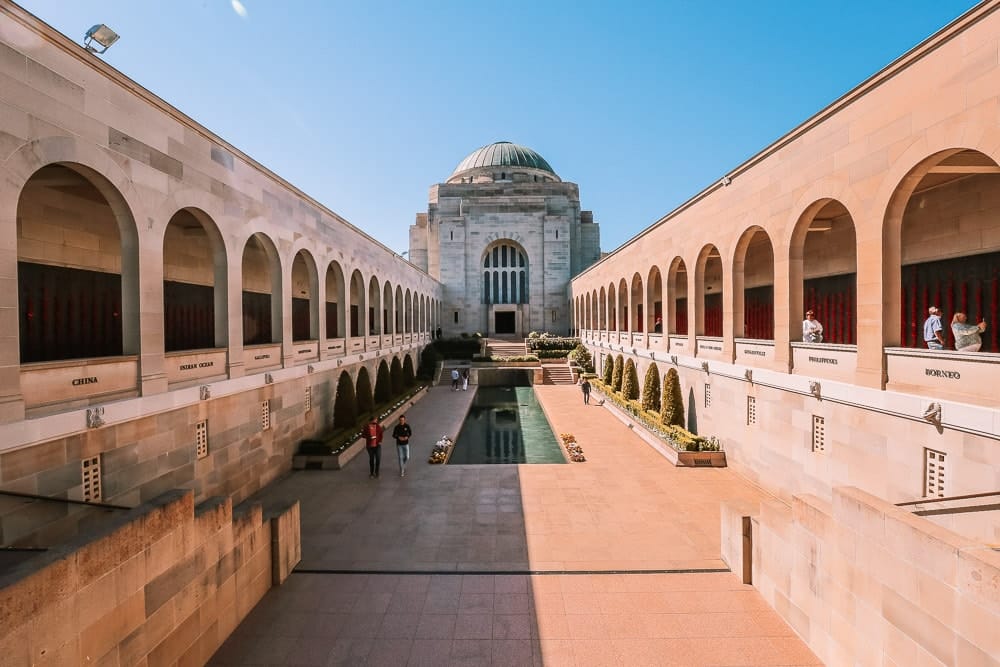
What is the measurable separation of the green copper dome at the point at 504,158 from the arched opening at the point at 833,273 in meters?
50.6

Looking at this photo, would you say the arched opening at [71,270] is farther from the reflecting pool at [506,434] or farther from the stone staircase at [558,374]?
the stone staircase at [558,374]

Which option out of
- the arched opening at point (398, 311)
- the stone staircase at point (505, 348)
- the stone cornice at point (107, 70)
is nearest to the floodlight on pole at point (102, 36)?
the stone cornice at point (107, 70)

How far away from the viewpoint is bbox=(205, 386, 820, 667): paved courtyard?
20.5 ft

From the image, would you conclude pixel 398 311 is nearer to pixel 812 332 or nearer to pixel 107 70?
pixel 107 70

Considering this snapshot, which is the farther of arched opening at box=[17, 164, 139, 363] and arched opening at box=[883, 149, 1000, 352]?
arched opening at box=[883, 149, 1000, 352]

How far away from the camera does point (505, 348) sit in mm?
42406

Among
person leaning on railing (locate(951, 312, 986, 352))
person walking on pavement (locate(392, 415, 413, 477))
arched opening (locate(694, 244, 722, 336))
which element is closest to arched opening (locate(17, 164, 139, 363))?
person walking on pavement (locate(392, 415, 413, 477))

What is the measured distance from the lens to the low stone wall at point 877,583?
159 inches

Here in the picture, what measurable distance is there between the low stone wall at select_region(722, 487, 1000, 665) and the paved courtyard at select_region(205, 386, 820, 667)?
2.16ft

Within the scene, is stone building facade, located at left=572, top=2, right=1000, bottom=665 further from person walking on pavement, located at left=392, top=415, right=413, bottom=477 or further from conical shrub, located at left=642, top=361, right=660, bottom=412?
person walking on pavement, located at left=392, top=415, right=413, bottom=477

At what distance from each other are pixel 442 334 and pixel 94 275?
3780cm

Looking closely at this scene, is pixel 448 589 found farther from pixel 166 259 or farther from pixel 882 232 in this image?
pixel 166 259

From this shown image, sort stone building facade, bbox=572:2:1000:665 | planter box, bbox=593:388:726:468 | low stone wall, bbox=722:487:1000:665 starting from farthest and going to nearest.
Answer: planter box, bbox=593:388:726:468, stone building facade, bbox=572:2:1000:665, low stone wall, bbox=722:487:1000:665

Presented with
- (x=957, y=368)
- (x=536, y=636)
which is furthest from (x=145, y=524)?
(x=957, y=368)
